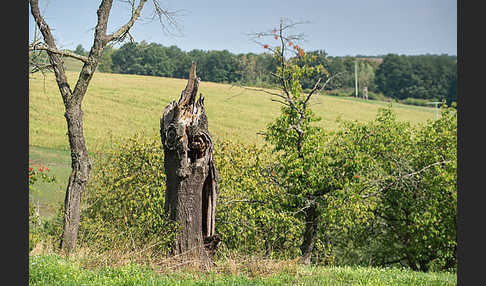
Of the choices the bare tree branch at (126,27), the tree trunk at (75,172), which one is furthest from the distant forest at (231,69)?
the tree trunk at (75,172)

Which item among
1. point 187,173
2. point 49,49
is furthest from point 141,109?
point 187,173

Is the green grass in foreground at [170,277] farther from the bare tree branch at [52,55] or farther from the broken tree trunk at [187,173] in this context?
the bare tree branch at [52,55]

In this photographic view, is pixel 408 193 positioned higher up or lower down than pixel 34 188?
lower down

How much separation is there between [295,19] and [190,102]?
7423 millimetres

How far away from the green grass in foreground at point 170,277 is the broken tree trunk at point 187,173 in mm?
1160

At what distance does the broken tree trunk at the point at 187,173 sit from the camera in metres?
9.29

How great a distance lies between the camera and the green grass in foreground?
271 inches

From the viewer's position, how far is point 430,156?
20344mm

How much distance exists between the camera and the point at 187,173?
9297mm

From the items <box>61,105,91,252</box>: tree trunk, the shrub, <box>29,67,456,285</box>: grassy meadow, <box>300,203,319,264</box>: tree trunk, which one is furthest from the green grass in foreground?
<box>300,203,319,264</box>: tree trunk

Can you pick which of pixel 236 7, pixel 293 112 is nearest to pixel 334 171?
pixel 293 112

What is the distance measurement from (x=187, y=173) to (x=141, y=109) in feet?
135

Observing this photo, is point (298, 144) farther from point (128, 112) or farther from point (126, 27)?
point (128, 112)
